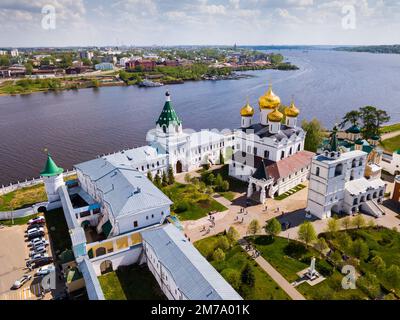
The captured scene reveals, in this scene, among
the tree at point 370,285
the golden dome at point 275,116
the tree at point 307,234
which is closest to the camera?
the tree at point 370,285

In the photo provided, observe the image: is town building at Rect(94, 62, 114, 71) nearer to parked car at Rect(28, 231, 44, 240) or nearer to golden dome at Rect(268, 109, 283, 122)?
golden dome at Rect(268, 109, 283, 122)

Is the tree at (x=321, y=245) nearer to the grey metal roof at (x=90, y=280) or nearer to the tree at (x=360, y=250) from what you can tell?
the tree at (x=360, y=250)

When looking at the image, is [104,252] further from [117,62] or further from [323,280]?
[117,62]

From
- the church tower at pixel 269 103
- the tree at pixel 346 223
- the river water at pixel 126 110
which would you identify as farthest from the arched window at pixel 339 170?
the river water at pixel 126 110

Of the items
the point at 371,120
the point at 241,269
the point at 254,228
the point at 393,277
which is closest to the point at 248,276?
the point at 241,269

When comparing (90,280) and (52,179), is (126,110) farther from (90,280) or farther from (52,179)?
(90,280)

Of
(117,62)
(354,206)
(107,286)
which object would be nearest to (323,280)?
(354,206)
